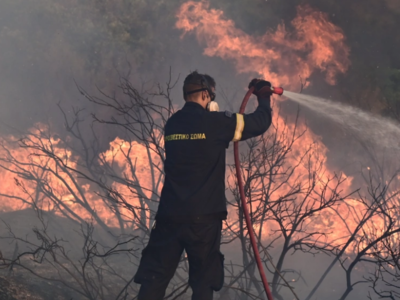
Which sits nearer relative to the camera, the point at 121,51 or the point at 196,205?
the point at 196,205

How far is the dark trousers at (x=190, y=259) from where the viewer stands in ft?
9.72

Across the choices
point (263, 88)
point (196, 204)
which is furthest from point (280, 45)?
point (196, 204)

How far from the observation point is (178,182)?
120 inches

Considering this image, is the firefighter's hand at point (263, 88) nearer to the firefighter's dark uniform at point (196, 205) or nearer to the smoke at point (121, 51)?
the firefighter's dark uniform at point (196, 205)

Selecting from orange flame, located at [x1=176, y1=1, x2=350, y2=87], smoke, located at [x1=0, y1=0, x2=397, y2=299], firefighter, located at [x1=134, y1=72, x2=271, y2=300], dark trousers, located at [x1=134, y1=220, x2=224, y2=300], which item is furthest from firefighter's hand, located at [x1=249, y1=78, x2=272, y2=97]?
smoke, located at [x1=0, y1=0, x2=397, y2=299]

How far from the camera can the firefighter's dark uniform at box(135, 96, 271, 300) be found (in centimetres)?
297

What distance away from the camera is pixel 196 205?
116 inches

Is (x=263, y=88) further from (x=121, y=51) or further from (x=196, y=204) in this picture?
(x=121, y=51)

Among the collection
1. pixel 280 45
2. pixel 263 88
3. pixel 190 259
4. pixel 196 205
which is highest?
pixel 280 45

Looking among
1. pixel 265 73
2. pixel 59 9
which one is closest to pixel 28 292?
pixel 265 73

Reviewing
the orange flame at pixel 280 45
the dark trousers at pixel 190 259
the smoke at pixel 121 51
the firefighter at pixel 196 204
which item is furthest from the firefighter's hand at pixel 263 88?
the smoke at pixel 121 51

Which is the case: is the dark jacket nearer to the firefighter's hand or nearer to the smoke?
the firefighter's hand

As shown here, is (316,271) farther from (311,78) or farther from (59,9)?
(59,9)

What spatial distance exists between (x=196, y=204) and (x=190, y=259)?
491 millimetres
